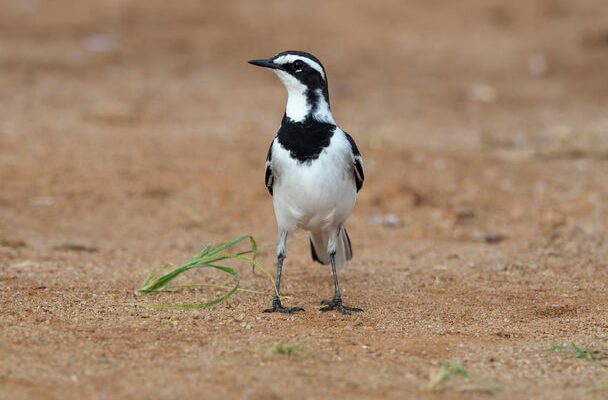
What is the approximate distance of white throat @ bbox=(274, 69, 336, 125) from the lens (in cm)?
632

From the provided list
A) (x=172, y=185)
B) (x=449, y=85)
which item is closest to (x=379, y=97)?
(x=449, y=85)

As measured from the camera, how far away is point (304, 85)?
640 cm

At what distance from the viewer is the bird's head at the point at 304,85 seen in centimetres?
635

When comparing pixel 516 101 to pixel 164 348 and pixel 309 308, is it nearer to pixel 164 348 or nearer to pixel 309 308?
pixel 309 308

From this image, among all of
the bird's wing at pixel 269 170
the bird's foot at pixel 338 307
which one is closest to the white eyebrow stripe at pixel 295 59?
the bird's wing at pixel 269 170

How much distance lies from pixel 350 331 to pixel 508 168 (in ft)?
17.8

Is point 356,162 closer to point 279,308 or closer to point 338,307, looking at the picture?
point 338,307

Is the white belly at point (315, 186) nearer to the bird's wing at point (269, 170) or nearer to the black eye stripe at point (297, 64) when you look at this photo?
the bird's wing at point (269, 170)

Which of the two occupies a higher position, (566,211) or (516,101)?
(516,101)

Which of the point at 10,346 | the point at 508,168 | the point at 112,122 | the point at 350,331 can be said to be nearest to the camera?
the point at 10,346

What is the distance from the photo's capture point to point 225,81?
14.0 meters

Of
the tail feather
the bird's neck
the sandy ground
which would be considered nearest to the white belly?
the bird's neck

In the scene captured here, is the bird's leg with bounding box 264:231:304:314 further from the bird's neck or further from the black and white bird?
the bird's neck

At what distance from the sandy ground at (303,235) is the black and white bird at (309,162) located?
566 mm
